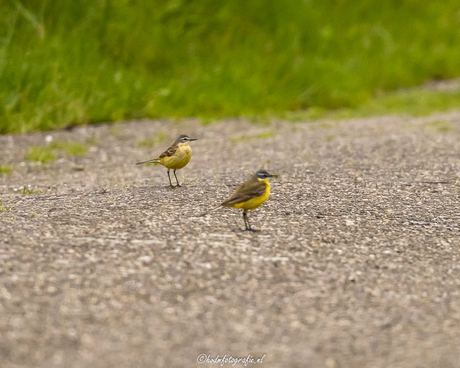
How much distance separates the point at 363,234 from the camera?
422 centimetres

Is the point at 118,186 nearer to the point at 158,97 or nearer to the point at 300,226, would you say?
the point at 300,226

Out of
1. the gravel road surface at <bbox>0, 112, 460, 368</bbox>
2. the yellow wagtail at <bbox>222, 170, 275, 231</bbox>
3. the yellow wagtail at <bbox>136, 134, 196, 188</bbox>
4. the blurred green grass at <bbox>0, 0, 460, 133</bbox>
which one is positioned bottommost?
the gravel road surface at <bbox>0, 112, 460, 368</bbox>

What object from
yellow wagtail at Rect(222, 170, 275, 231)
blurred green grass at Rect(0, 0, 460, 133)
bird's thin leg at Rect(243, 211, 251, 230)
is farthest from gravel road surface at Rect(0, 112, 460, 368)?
blurred green grass at Rect(0, 0, 460, 133)

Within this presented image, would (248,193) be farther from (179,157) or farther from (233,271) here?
(179,157)

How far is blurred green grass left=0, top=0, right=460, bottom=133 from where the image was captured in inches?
339

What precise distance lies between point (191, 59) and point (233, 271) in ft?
25.2

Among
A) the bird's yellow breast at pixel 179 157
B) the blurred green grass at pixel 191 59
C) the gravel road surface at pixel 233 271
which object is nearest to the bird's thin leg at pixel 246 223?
the gravel road surface at pixel 233 271

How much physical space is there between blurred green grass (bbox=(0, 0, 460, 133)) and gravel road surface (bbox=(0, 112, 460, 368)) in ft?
9.06

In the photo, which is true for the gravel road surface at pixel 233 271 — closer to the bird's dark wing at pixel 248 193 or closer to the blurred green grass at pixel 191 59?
the bird's dark wing at pixel 248 193

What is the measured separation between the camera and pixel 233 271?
3537 mm

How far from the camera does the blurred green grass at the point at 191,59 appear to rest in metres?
8.61

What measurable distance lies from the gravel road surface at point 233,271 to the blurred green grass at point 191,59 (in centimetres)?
276

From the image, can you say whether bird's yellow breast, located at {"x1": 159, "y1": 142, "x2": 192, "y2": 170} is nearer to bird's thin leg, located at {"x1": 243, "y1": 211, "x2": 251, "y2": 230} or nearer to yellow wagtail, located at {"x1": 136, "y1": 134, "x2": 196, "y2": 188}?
yellow wagtail, located at {"x1": 136, "y1": 134, "x2": 196, "y2": 188}

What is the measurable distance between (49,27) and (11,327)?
7.60 metres
